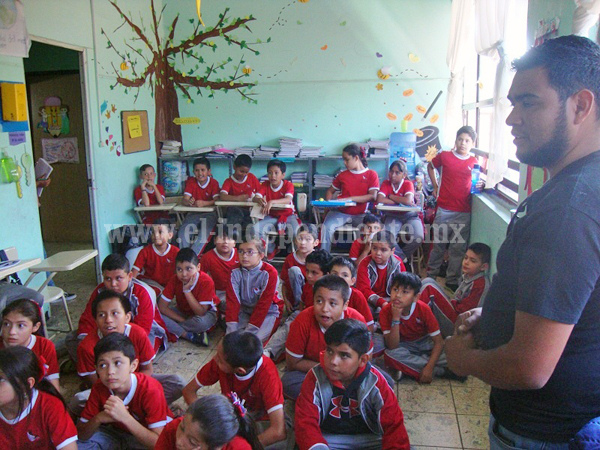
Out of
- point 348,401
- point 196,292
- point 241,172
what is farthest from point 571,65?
point 241,172

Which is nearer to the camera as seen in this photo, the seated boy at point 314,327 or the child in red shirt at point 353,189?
the seated boy at point 314,327

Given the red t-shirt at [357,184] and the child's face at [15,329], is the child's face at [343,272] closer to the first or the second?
the child's face at [15,329]

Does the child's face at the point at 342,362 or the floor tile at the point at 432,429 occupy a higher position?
the child's face at the point at 342,362

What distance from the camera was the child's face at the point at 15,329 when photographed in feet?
7.02

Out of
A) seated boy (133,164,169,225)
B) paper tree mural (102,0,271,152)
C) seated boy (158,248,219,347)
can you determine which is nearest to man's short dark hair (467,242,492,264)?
seated boy (158,248,219,347)

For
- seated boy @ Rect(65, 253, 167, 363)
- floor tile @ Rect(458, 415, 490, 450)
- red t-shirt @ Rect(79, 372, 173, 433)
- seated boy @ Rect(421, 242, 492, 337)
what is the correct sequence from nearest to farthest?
red t-shirt @ Rect(79, 372, 173, 433) < floor tile @ Rect(458, 415, 490, 450) < seated boy @ Rect(65, 253, 167, 363) < seated boy @ Rect(421, 242, 492, 337)

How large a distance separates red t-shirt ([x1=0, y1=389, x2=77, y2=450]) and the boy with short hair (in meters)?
2.86

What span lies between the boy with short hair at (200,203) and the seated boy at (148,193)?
0.93 ft

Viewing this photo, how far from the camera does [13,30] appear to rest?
3059mm

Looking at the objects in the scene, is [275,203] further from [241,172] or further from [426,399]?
[426,399]

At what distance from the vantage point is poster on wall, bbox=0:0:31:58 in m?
2.99

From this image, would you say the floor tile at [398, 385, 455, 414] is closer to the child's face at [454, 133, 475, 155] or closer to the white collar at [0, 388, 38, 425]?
the white collar at [0, 388, 38, 425]

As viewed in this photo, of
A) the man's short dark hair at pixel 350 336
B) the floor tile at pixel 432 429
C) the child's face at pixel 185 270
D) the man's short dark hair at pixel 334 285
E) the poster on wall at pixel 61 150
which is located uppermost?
the poster on wall at pixel 61 150

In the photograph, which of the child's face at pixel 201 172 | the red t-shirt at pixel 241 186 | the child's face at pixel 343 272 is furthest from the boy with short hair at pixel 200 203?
the child's face at pixel 343 272
